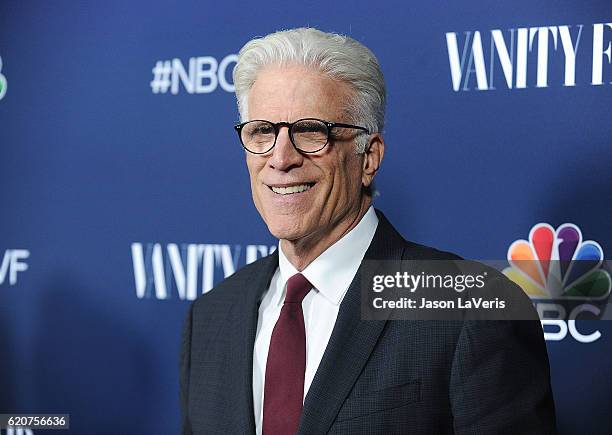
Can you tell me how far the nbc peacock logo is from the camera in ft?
5.81

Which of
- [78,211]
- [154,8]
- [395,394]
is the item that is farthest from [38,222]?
[395,394]

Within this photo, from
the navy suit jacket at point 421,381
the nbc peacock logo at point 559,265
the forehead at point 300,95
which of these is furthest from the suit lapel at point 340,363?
the nbc peacock logo at point 559,265

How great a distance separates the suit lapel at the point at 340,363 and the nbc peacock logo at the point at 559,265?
0.71m

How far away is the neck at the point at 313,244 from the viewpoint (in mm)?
1302

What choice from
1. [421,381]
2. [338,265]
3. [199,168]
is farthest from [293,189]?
[199,168]

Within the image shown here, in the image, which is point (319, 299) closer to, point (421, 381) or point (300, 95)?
point (421, 381)

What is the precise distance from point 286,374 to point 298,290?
136 millimetres

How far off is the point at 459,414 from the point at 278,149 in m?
0.47

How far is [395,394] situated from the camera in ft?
3.83

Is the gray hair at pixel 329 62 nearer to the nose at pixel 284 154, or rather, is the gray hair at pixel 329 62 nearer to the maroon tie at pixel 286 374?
the nose at pixel 284 154

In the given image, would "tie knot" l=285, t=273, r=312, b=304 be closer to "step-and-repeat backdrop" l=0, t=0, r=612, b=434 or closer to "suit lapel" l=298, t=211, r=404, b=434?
"suit lapel" l=298, t=211, r=404, b=434

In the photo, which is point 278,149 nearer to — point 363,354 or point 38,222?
point 363,354

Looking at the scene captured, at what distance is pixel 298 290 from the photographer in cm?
128

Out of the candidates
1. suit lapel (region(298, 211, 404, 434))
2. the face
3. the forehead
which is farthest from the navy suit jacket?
the forehead
